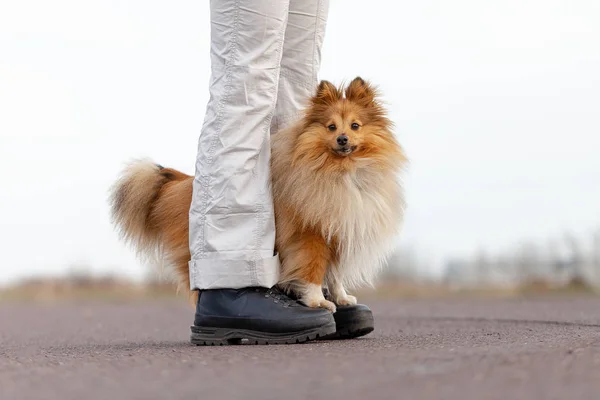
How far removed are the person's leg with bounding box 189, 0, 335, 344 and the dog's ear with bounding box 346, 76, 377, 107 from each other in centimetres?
66

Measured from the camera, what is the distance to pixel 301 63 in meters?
4.71

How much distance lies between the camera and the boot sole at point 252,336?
406 centimetres

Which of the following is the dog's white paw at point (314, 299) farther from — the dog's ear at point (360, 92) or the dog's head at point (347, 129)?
the dog's ear at point (360, 92)

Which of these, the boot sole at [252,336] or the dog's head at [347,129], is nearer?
the boot sole at [252,336]

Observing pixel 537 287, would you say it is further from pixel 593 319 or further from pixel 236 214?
pixel 236 214

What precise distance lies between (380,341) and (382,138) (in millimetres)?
1132

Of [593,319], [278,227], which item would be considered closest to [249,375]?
[278,227]

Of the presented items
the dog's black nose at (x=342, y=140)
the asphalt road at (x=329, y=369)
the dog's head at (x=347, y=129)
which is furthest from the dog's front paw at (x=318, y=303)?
the dog's black nose at (x=342, y=140)

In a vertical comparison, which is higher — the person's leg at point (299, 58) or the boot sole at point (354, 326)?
the person's leg at point (299, 58)

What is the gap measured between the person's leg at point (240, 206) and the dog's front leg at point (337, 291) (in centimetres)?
45

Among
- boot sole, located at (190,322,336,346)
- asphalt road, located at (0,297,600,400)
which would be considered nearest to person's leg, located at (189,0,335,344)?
boot sole, located at (190,322,336,346)

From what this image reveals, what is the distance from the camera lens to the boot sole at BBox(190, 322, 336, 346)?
4.06 metres

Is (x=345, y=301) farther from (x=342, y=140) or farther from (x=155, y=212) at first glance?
(x=155, y=212)

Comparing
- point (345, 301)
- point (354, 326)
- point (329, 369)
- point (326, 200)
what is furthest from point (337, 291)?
point (329, 369)
